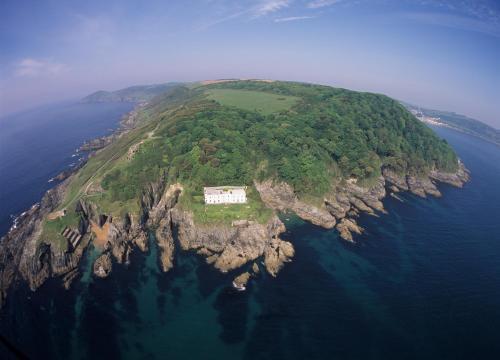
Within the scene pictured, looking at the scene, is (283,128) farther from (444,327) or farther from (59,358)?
(59,358)

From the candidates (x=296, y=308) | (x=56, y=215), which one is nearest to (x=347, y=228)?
(x=296, y=308)

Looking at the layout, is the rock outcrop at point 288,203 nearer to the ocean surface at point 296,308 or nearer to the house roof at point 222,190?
the ocean surface at point 296,308

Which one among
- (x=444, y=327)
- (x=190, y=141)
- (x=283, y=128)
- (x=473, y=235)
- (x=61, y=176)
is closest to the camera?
(x=444, y=327)

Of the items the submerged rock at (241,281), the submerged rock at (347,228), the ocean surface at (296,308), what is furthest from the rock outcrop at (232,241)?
the submerged rock at (347,228)

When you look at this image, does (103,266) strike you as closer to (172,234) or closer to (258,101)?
(172,234)

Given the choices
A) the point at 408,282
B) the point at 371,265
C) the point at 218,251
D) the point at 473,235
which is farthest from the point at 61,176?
the point at 473,235

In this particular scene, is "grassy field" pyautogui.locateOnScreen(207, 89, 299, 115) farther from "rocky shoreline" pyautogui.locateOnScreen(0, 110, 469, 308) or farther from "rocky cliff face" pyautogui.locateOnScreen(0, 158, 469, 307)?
"rocky cliff face" pyautogui.locateOnScreen(0, 158, 469, 307)
